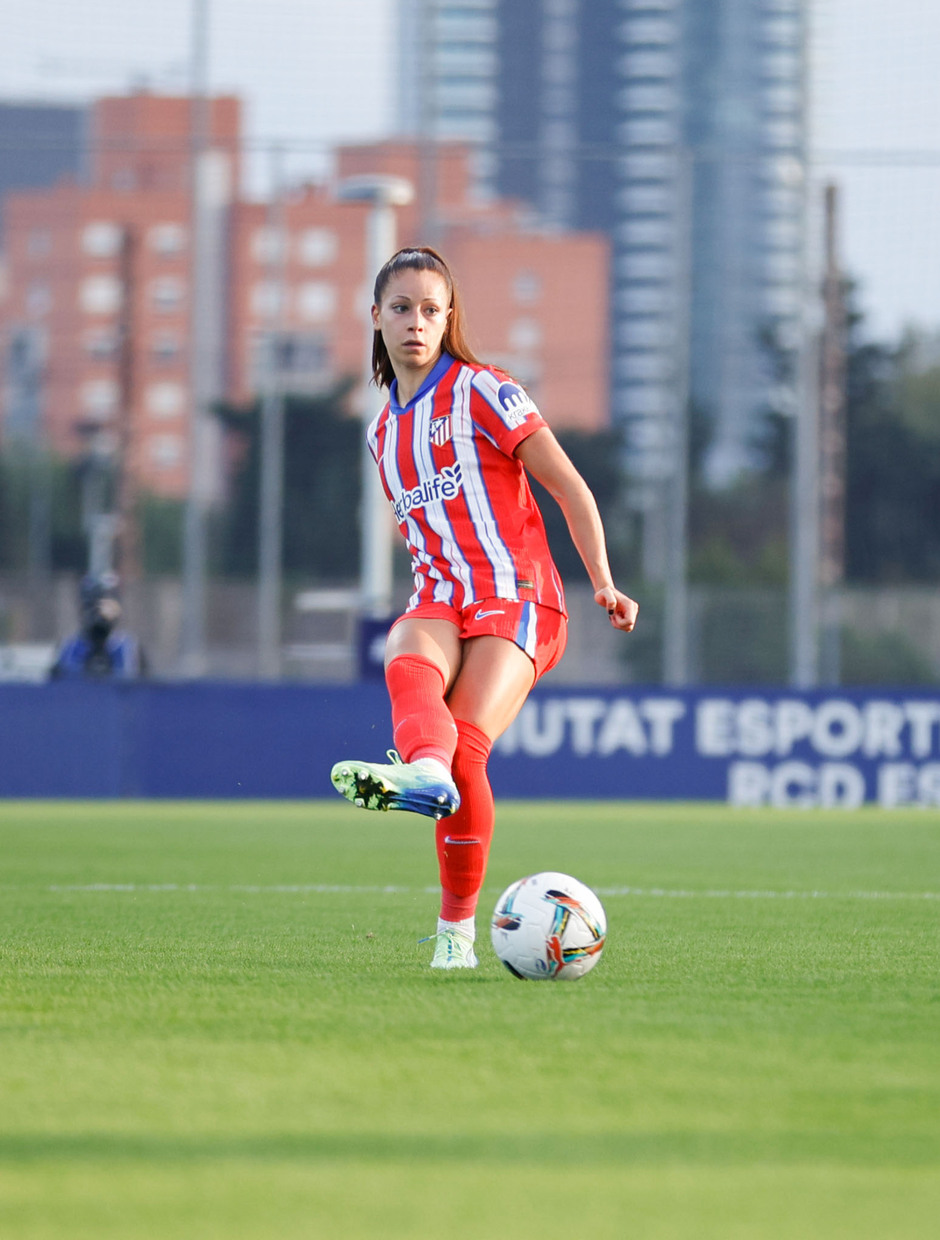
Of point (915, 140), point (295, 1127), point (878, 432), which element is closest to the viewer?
point (295, 1127)

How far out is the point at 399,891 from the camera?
23.6 feet

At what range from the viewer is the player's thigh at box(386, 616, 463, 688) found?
4594 mm

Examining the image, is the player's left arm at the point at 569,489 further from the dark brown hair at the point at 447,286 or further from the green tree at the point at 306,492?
the green tree at the point at 306,492

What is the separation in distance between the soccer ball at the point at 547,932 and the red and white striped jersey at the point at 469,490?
810 millimetres

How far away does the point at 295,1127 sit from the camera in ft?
8.86

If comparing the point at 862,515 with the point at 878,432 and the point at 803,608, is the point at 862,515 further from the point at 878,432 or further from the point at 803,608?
the point at 803,608

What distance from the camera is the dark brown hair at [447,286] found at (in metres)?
4.80

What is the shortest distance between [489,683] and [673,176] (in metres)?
18.2

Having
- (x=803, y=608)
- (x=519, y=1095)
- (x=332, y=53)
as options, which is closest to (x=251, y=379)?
(x=332, y=53)

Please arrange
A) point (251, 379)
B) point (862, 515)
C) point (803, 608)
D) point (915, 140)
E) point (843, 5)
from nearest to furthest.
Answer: point (803, 608) < point (915, 140) < point (843, 5) < point (251, 379) < point (862, 515)

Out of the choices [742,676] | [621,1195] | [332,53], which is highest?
[332,53]

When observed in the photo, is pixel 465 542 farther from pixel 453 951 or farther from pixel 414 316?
pixel 453 951

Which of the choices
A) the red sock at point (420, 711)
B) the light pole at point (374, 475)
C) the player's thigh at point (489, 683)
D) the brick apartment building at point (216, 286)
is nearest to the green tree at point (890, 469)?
the brick apartment building at point (216, 286)

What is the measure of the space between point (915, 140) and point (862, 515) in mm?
10927
